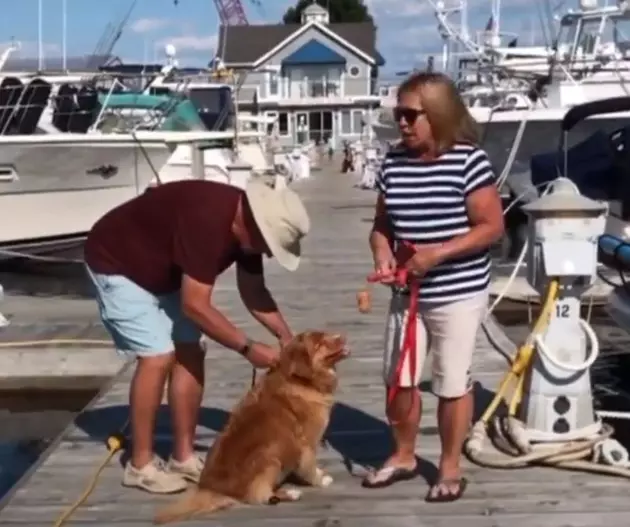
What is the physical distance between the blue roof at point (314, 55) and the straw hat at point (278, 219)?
66.8 m

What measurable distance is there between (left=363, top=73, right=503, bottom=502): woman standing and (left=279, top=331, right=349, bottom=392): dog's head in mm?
289

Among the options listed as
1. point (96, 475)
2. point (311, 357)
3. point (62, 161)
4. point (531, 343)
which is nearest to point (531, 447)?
point (531, 343)

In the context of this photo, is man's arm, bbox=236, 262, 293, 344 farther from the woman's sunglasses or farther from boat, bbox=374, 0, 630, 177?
boat, bbox=374, 0, 630, 177

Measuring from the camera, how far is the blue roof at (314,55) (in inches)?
2798

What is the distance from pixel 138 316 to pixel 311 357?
0.78m

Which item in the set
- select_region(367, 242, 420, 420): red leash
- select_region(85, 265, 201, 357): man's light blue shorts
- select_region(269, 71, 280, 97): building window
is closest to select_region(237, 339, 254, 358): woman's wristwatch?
select_region(85, 265, 201, 357): man's light blue shorts

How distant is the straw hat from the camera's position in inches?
189

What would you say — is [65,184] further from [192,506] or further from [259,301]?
[192,506]

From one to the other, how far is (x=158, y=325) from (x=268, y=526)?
3.20ft

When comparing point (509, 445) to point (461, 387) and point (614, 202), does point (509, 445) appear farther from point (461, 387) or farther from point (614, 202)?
point (614, 202)

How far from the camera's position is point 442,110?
4762 millimetres

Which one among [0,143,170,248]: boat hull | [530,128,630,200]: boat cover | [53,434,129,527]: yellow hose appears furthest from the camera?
[0,143,170,248]: boat hull

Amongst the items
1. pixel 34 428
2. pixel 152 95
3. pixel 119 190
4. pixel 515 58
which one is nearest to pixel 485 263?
pixel 34 428

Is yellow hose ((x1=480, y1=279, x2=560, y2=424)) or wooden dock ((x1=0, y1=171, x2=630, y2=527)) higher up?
yellow hose ((x1=480, y1=279, x2=560, y2=424))
